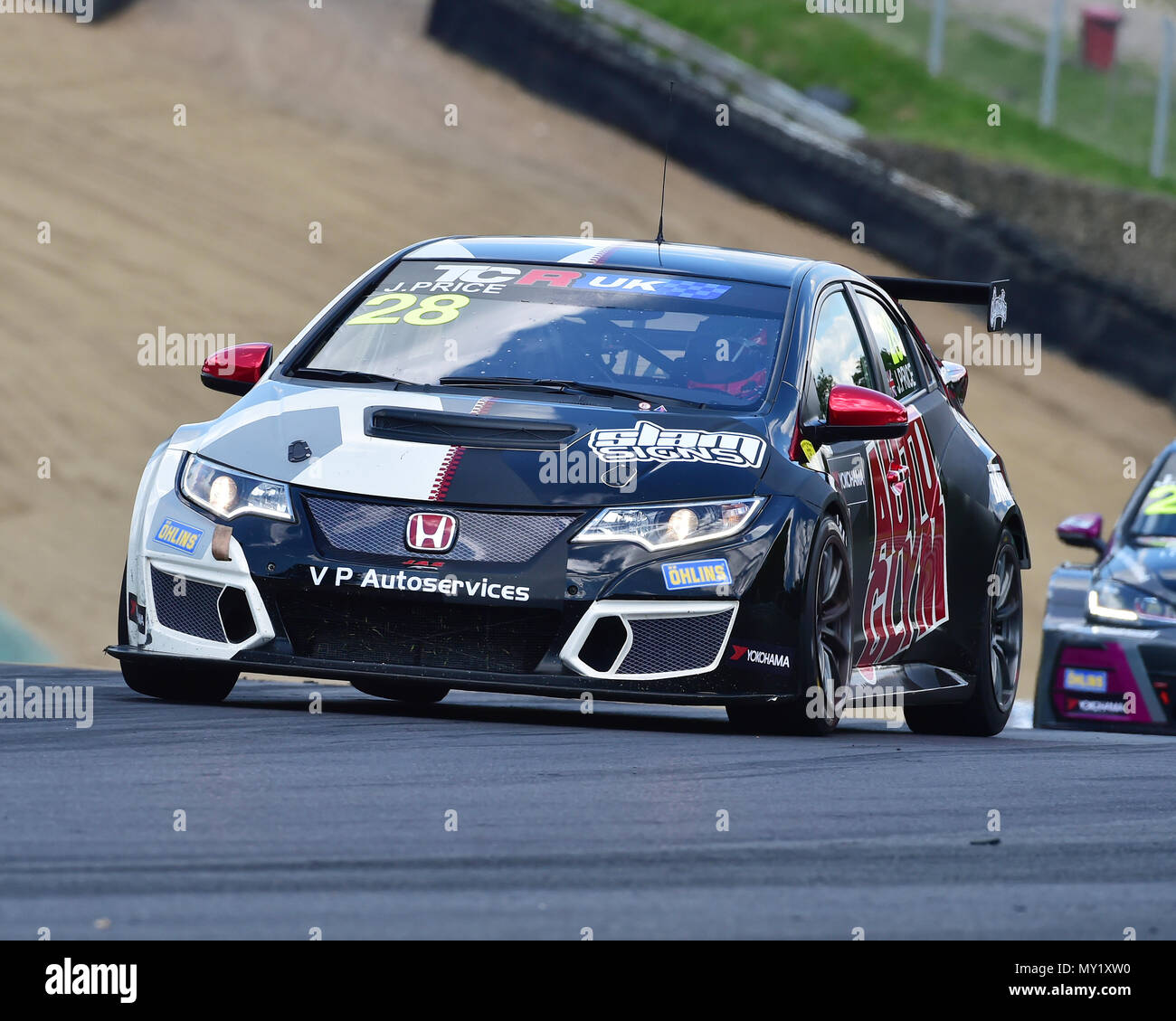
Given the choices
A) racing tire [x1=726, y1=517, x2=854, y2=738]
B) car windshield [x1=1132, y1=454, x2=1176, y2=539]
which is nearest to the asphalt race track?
racing tire [x1=726, y1=517, x2=854, y2=738]

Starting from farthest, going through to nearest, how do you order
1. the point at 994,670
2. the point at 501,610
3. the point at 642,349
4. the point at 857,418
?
1. the point at 994,670
2. the point at 642,349
3. the point at 857,418
4. the point at 501,610

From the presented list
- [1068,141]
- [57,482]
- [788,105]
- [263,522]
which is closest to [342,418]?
[263,522]

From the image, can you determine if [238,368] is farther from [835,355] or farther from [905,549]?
[905,549]

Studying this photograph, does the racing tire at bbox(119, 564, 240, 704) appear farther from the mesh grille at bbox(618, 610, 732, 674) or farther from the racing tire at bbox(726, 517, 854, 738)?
the racing tire at bbox(726, 517, 854, 738)

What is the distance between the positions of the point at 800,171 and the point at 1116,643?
17.9 metres

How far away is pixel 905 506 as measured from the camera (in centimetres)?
794

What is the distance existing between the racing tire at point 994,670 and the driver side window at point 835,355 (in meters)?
1.10

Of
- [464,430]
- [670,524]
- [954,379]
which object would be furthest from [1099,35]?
[670,524]

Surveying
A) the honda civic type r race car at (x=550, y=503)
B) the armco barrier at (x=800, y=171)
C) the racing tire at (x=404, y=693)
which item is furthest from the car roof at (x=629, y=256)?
the armco barrier at (x=800, y=171)

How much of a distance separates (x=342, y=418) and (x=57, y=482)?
960 centimetres

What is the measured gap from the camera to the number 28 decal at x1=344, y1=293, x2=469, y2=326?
7652 millimetres

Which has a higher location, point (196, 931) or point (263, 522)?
point (263, 522)

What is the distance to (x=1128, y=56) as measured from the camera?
1185 inches
